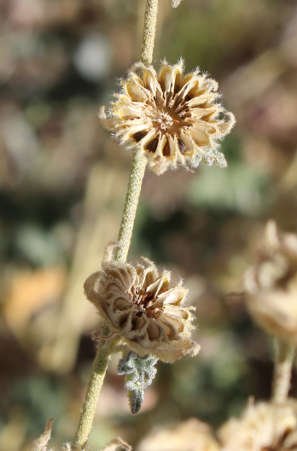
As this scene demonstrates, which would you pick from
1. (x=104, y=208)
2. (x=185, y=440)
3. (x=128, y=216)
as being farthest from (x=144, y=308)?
(x=104, y=208)

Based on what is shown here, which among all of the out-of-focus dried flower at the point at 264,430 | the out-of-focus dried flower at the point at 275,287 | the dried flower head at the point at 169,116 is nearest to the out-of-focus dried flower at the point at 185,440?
the out-of-focus dried flower at the point at 264,430

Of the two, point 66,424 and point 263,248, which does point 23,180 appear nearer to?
point 66,424

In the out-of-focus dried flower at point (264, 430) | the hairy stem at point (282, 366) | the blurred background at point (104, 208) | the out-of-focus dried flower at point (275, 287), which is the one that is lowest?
the out-of-focus dried flower at point (264, 430)

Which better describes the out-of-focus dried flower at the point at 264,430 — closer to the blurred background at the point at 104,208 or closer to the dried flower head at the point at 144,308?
the dried flower head at the point at 144,308

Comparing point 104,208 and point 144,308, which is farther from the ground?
point 104,208

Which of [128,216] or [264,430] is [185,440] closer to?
[264,430]

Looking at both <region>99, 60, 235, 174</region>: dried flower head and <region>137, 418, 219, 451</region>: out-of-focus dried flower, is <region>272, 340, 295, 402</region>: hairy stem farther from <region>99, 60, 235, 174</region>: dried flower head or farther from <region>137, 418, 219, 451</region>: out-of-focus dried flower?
<region>99, 60, 235, 174</region>: dried flower head

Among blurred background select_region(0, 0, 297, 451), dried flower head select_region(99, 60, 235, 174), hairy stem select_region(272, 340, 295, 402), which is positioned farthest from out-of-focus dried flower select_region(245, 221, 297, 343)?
blurred background select_region(0, 0, 297, 451)
